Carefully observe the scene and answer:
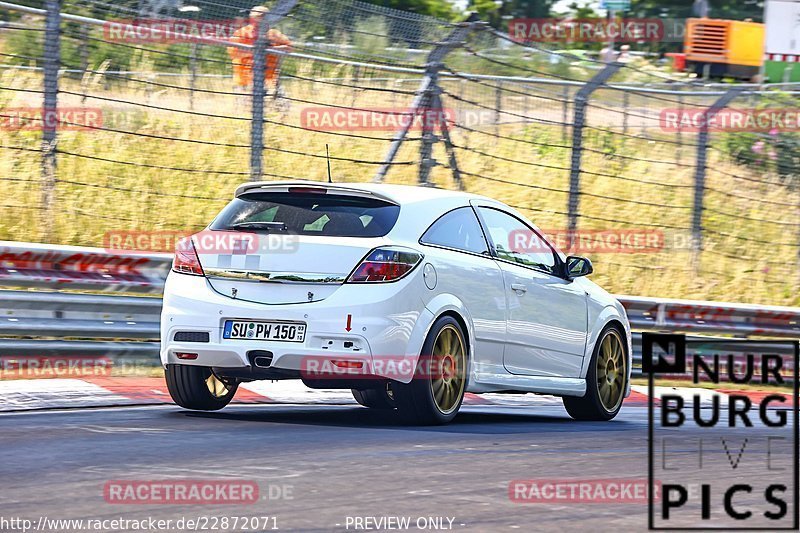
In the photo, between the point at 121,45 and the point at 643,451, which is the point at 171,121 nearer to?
the point at 121,45

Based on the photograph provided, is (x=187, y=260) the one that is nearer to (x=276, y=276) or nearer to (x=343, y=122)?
(x=276, y=276)

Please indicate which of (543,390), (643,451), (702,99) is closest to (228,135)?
(702,99)

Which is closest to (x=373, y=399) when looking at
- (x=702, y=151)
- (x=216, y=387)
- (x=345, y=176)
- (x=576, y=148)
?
(x=216, y=387)

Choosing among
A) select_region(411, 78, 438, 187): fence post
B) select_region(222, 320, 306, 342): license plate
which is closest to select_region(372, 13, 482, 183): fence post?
select_region(411, 78, 438, 187): fence post

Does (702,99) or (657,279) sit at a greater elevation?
(702,99)

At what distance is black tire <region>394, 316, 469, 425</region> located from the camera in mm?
8539

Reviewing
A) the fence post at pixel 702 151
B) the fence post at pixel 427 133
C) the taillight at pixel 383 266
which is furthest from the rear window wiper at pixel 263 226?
→ the fence post at pixel 702 151

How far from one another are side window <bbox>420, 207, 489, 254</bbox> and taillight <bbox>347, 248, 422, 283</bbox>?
283 mm

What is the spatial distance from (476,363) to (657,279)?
9.73 meters

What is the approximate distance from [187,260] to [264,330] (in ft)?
2.44

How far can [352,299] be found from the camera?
834 centimetres

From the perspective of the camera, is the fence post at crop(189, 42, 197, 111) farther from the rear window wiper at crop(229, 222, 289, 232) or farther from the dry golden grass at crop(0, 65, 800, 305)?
the rear window wiper at crop(229, 222, 289, 232)

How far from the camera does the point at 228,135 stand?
17531 millimetres

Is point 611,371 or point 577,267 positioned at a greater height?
point 577,267
